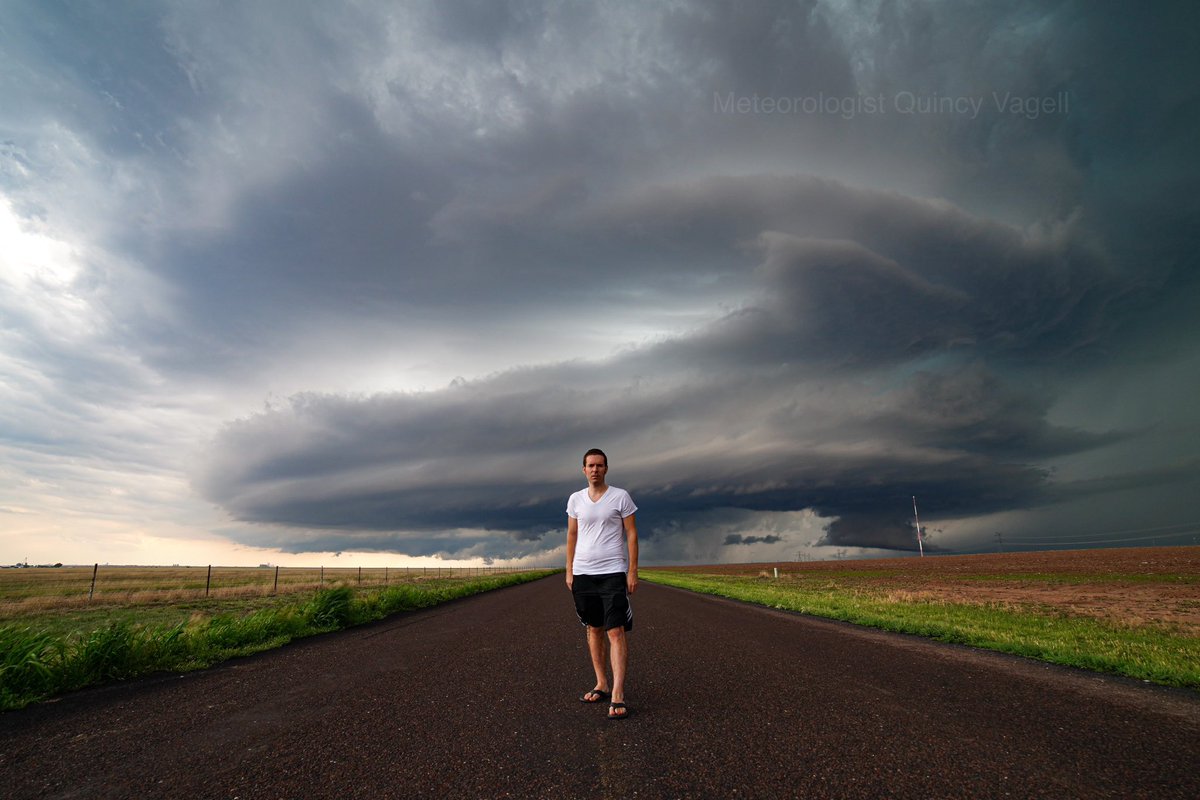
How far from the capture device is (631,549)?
18.6 feet

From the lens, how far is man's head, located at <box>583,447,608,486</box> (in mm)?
5844

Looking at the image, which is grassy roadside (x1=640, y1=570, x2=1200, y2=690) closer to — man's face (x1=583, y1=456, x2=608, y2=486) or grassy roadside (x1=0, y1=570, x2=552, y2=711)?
man's face (x1=583, y1=456, x2=608, y2=486)

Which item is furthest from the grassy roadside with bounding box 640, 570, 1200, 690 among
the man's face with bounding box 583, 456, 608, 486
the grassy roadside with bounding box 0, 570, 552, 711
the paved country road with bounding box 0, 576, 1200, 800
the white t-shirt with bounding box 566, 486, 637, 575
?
the grassy roadside with bounding box 0, 570, 552, 711

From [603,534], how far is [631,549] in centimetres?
32

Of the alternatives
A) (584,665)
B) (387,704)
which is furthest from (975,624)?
(387,704)

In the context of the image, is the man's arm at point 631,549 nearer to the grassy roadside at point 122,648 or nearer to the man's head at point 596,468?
the man's head at point 596,468

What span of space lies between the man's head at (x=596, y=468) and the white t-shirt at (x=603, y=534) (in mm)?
154

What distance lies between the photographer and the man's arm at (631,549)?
5.63 meters

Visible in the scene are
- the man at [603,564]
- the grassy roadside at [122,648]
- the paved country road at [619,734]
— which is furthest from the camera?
the grassy roadside at [122,648]

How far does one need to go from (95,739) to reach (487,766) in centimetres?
372

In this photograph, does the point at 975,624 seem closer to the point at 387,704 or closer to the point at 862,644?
Answer: the point at 862,644

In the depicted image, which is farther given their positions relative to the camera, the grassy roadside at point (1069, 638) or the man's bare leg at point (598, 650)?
the grassy roadside at point (1069, 638)

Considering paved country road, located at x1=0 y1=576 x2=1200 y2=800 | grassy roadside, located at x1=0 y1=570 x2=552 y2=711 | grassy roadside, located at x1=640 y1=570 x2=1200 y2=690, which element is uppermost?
grassy roadside, located at x1=0 y1=570 x2=552 y2=711

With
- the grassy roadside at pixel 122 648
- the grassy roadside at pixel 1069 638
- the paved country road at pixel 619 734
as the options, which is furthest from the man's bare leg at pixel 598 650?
the grassy roadside at pixel 1069 638
